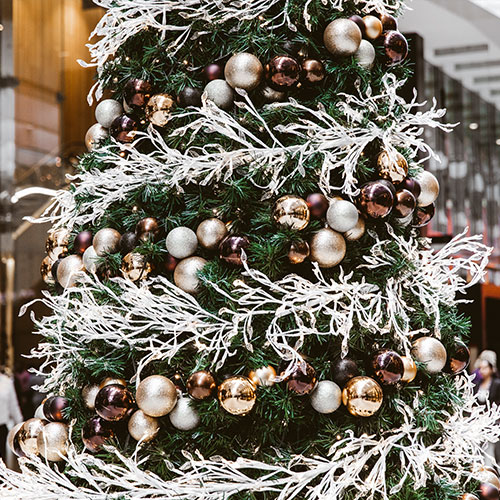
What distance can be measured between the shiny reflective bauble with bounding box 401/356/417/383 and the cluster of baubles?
76cm

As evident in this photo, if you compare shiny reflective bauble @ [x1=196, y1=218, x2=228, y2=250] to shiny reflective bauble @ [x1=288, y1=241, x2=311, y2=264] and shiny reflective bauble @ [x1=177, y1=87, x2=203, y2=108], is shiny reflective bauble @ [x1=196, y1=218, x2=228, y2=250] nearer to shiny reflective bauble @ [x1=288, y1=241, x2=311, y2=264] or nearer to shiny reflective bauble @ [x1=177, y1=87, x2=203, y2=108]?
shiny reflective bauble @ [x1=288, y1=241, x2=311, y2=264]

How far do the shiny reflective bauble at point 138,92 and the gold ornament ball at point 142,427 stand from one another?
0.72 metres

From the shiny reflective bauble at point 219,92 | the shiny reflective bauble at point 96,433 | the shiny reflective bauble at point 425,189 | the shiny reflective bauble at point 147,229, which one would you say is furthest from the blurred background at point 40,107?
the shiny reflective bauble at point 96,433

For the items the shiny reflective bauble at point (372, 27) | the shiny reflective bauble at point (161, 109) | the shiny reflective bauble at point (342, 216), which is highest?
the shiny reflective bauble at point (372, 27)

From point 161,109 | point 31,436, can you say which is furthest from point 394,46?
point 31,436

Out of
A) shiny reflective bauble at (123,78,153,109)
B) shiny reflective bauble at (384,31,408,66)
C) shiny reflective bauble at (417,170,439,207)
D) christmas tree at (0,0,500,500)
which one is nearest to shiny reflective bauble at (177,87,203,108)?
christmas tree at (0,0,500,500)

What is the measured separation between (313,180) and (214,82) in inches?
12.5

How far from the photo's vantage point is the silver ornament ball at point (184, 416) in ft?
4.95

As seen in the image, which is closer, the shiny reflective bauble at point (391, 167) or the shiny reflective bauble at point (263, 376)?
the shiny reflective bauble at point (263, 376)

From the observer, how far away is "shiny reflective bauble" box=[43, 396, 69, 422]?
169 centimetres

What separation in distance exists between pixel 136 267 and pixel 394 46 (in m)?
0.77

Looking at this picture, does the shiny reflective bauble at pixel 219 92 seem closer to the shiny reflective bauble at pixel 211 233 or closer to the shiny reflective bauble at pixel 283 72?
the shiny reflective bauble at pixel 283 72

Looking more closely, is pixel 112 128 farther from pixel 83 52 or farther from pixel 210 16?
pixel 83 52

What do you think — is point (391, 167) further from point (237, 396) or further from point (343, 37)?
point (237, 396)
